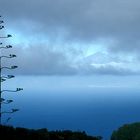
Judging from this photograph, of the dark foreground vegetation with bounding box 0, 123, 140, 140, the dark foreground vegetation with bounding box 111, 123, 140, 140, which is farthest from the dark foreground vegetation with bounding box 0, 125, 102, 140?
the dark foreground vegetation with bounding box 111, 123, 140, 140

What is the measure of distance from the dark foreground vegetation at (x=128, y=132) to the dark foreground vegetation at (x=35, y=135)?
598 cm

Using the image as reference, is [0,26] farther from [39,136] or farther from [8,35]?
[39,136]

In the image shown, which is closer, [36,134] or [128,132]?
[36,134]

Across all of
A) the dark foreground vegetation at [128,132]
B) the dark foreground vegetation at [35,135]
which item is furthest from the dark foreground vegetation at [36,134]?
the dark foreground vegetation at [128,132]

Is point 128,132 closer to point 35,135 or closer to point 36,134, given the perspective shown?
point 36,134

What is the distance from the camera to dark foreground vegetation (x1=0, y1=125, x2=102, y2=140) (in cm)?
2497

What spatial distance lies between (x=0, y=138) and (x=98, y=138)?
20.4ft

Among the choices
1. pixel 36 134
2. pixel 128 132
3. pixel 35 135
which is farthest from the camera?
pixel 128 132

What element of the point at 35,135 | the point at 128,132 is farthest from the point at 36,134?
the point at 128,132

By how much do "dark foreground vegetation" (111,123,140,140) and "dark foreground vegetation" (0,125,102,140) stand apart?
5.98 meters

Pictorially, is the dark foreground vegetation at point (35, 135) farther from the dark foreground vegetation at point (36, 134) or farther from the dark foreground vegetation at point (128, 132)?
the dark foreground vegetation at point (128, 132)

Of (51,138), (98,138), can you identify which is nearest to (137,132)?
(98,138)

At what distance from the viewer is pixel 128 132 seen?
1352 inches

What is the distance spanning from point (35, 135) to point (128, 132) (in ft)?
32.7
